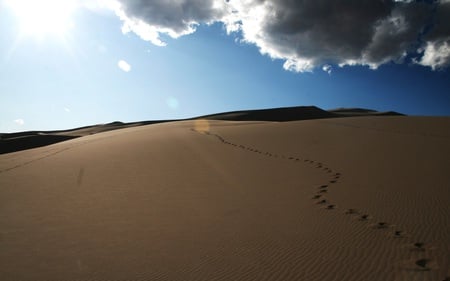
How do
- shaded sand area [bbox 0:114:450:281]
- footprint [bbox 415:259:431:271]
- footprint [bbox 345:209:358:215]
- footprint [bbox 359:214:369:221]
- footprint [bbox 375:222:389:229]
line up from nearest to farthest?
footprint [bbox 415:259:431:271] → shaded sand area [bbox 0:114:450:281] → footprint [bbox 375:222:389:229] → footprint [bbox 359:214:369:221] → footprint [bbox 345:209:358:215]

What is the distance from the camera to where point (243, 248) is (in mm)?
3795

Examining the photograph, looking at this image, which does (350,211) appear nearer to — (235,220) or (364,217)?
(364,217)

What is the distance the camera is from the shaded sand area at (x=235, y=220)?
3373 mm

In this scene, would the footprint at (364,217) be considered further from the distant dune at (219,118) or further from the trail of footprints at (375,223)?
the distant dune at (219,118)

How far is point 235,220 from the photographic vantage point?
470 cm

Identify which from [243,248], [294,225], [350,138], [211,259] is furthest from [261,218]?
[350,138]

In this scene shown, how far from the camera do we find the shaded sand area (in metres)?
3.37

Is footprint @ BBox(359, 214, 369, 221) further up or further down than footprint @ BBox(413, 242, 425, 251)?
further up

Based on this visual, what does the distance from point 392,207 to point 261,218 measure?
7.03ft

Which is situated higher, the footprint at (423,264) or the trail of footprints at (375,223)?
the trail of footprints at (375,223)

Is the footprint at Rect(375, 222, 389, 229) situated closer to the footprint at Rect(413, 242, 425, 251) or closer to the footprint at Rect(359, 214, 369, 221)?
the footprint at Rect(359, 214, 369, 221)

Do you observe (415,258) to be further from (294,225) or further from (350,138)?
(350,138)

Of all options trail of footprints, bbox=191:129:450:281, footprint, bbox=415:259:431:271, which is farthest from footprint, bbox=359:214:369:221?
footprint, bbox=415:259:431:271

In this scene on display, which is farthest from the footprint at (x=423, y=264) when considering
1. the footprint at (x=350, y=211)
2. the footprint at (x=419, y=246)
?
the footprint at (x=350, y=211)
